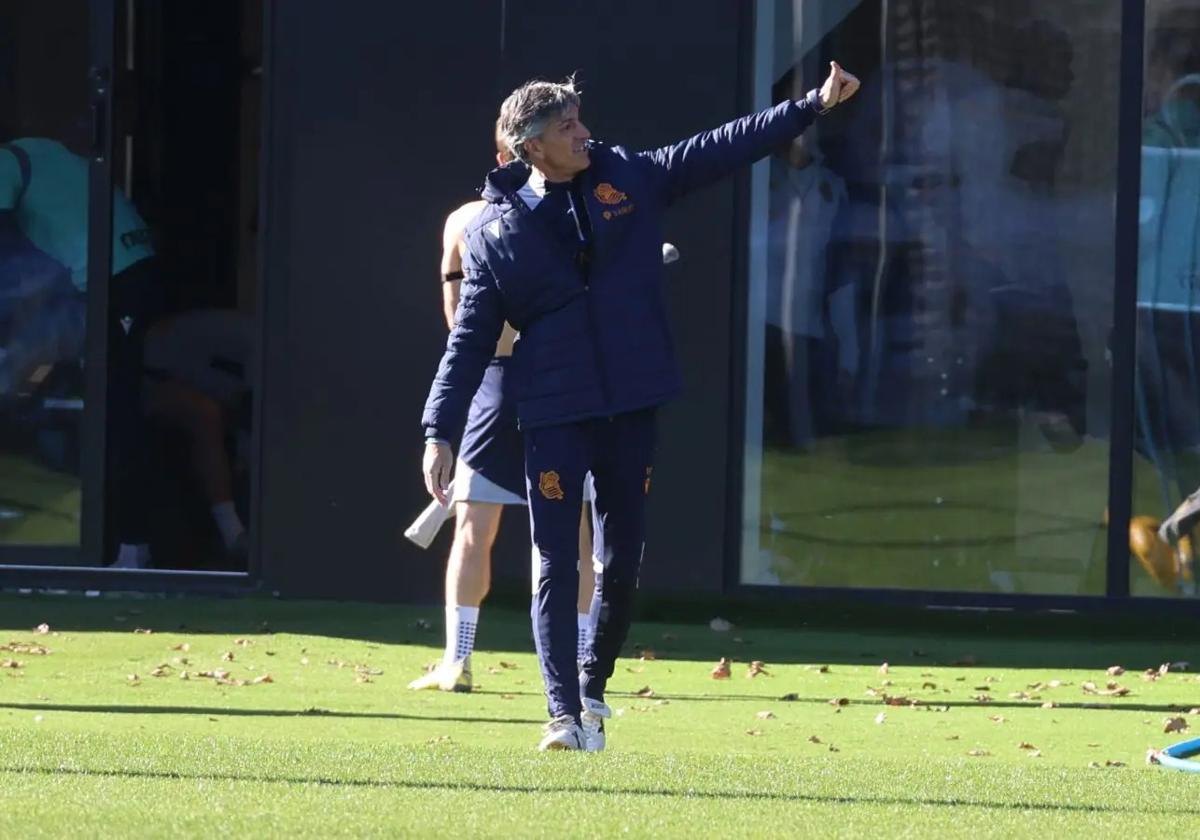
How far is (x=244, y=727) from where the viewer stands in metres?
6.97

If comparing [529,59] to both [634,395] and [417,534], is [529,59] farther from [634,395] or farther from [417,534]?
[634,395]

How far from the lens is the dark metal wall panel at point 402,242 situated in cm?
981

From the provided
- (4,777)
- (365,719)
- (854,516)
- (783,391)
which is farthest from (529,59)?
(4,777)

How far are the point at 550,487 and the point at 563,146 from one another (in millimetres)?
882

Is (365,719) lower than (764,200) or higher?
lower

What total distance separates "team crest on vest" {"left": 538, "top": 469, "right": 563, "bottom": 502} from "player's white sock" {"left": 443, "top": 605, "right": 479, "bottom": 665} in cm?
196

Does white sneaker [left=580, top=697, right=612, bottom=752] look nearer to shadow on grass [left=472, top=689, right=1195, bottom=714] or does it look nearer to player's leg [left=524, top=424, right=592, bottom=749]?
player's leg [left=524, top=424, right=592, bottom=749]

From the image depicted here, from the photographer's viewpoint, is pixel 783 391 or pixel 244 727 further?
pixel 783 391

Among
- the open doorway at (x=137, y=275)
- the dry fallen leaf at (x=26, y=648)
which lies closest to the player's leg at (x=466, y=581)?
the dry fallen leaf at (x=26, y=648)

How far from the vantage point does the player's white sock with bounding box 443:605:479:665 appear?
26.0 ft

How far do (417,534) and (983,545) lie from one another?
2.76 meters

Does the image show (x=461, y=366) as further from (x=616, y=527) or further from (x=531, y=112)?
(x=531, y=112)

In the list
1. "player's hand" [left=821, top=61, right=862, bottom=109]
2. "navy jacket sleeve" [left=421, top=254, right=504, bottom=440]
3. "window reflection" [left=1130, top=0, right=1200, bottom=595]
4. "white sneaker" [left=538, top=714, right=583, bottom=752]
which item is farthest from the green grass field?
"player's hand" [left=821, top=61, right=862, bottom=109]

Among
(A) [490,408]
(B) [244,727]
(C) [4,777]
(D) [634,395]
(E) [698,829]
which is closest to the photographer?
(E) [698,829]
